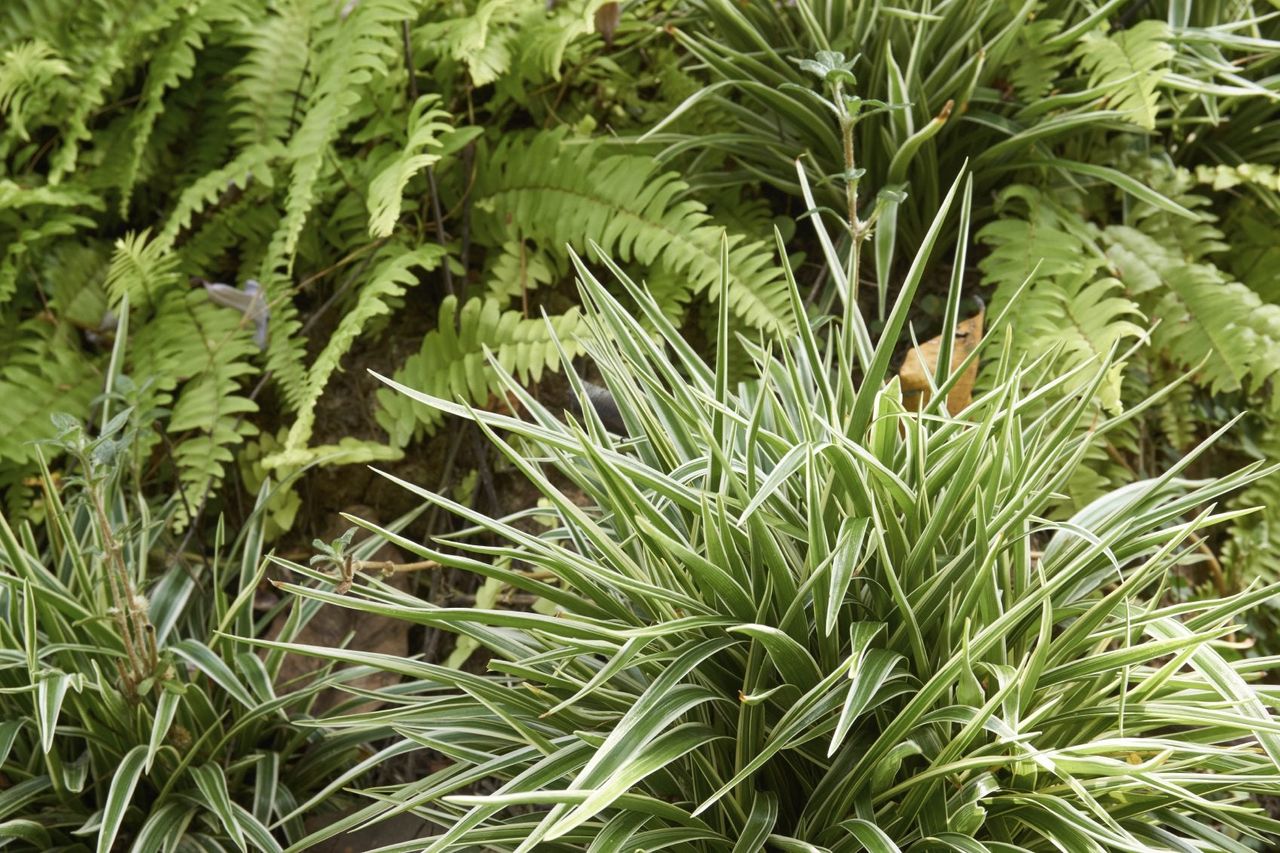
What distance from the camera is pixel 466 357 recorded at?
83.4 inches

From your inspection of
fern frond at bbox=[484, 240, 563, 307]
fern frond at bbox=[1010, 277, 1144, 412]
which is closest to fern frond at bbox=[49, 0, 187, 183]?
fern frond at bbox=[484, 240, 563, 307]

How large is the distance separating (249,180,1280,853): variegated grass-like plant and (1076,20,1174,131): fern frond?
722 mm

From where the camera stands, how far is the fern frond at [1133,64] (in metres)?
1.91

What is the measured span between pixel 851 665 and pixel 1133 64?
1414 mm

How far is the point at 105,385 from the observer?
2.18m

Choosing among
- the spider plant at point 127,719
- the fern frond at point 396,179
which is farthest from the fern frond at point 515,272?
the spider plant at point 127,719

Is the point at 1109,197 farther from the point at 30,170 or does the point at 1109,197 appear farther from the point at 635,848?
the point at 30,170

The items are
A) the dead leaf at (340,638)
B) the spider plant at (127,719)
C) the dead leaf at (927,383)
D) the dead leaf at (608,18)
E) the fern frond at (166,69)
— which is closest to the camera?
the spider plant at (127,719)

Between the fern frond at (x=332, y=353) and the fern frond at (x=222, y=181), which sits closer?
the fern frond at (x=332, y=353)

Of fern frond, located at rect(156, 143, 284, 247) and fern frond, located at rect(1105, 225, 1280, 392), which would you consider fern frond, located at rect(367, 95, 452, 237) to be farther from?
fern frond, located at rect(1105, 225, 1280, 392)

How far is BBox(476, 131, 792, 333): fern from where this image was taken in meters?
2.01

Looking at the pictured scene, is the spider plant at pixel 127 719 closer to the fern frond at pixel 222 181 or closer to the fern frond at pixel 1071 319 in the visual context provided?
the fern frond at pixel 222 181

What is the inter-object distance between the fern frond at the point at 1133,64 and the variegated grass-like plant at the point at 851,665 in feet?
2.37

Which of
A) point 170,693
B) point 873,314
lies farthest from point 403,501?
point 873,314
